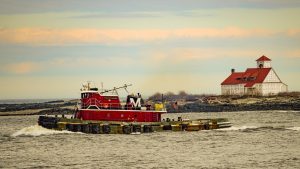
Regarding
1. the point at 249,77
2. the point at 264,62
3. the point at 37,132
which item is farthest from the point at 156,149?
the point at 264,62

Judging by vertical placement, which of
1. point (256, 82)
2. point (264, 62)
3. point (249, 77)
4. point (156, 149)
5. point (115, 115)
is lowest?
point (156, 149)

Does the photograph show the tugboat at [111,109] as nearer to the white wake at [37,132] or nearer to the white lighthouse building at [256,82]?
the white wake at [37,132]

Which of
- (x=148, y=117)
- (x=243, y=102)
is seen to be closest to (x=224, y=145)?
(x=148, y=117)

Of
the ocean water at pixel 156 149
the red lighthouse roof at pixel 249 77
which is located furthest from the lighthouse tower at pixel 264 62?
the ocean water at pixel 156 149

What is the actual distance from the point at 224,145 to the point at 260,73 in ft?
286

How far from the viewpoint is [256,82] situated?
13700 cm

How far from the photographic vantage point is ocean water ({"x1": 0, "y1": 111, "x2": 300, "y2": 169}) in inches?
1721

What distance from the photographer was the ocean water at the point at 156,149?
43.7m

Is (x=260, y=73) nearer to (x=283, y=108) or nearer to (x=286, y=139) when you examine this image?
(x=283, y=108)

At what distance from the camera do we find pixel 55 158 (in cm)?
4734

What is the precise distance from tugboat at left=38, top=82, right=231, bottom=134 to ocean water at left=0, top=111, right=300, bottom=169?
2.88 feet

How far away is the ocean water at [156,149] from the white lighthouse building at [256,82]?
69005 millimetres

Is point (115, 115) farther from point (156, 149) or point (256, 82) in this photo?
point (256, 82)

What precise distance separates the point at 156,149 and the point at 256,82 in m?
88.5
